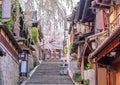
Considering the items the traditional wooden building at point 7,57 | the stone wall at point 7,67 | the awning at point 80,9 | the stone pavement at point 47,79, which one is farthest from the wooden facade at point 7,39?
the stone pavement at point 47,79

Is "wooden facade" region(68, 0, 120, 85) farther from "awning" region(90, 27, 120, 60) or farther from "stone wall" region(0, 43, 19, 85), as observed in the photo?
"stone wall" region(0, 43, 19, 85)

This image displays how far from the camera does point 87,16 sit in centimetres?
1898

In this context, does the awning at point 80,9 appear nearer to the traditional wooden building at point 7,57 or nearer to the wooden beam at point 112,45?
the traditional wooden building at point 7,57

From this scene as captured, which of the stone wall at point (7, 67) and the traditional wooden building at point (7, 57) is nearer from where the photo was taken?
the traditional wooden building at point (7, 57)

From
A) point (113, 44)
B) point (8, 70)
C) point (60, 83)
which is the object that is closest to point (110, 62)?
point (113, 44)

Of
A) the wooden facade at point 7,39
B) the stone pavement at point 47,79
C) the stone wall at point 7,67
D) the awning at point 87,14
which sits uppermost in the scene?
the awning at point 87,14

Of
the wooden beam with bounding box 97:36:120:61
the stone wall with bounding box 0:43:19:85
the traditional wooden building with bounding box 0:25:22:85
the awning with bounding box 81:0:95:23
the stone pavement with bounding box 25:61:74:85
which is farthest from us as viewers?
the stone pavement with bounding box 25:61:74:85

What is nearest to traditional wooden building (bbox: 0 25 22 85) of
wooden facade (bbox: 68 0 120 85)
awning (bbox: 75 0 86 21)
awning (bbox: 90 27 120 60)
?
wooden facade (bbox: 68 0 120 85)

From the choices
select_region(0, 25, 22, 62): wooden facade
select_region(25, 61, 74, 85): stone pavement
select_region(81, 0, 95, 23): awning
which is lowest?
select_region(25, 61, 74, 85): stone pavement

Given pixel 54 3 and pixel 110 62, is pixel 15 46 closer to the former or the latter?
pixel 110 62

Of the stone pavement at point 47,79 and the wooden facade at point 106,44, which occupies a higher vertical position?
the wooden facade at point 106,44

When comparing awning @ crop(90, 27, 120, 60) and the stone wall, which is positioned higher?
awning @ crop(90, 27, 120, 60)

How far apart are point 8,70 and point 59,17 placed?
10976 mm

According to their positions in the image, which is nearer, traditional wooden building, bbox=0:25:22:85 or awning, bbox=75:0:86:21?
traditional wooden building, bbox=0:25:22:85
